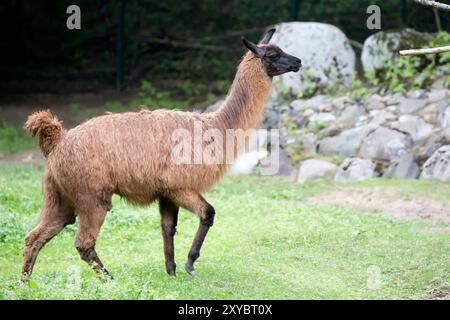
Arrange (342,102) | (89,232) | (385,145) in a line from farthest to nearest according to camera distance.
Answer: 1. (342,102)
2. (385,145)
3. (89,232)

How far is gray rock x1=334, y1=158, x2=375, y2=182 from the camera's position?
13.5 metres

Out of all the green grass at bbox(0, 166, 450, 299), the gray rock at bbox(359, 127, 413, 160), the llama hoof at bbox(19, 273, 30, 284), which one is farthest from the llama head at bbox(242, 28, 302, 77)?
the gray rock at bbox(359, 127, 413, 160)

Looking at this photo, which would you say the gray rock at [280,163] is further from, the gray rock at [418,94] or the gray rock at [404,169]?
the gray rock at [418,94]

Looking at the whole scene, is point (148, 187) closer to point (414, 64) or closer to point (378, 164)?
point (378, 164)

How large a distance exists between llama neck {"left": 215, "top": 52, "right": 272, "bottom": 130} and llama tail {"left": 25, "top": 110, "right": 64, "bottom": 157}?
1548 mm

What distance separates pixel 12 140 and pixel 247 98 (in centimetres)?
881

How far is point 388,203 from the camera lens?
38.8 feet

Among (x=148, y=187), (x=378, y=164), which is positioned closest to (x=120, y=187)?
(x=148, y=187)

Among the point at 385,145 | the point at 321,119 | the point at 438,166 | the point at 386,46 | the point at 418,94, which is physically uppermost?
the point at 386,46

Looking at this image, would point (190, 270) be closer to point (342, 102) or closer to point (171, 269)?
point (171, 269)

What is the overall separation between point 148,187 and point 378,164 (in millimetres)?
6812

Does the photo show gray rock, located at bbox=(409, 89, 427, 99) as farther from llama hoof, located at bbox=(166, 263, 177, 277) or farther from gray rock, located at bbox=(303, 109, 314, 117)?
llama hoof, located at bbox=(166, 263, 177, 277)

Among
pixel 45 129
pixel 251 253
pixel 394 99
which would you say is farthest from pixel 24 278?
pixel 394 99
